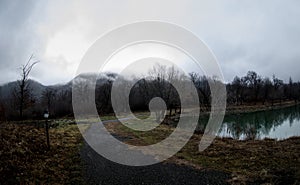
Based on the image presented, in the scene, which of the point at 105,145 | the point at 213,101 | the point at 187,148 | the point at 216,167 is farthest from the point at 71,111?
the point at 216,167

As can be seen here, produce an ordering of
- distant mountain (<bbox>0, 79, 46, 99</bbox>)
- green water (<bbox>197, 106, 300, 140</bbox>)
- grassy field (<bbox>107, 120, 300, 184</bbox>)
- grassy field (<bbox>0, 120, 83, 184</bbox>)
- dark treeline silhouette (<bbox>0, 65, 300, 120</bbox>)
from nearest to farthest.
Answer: grassy field (<bbox>0, 120, 83, 184</bbox>) → grassy field (<bbox>107, 120, 300, 184</bbox>) → green water (<bbox>197, 106, 300, 140</bbox>) → dark treeline silhouette (<bbox>0, 65, 300, 120</bbox>) → distant mountain (<bbox>0, 79, 46, 99</bbox>)

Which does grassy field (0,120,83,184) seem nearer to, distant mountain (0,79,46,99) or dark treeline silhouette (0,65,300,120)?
dark treeline silhouette (0,65,300,120)

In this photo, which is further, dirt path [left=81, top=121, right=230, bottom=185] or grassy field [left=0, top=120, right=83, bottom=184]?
dirt path [left=81, top=121, right=230, bottom=185]

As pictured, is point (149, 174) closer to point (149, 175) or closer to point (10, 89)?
point (149, 175)

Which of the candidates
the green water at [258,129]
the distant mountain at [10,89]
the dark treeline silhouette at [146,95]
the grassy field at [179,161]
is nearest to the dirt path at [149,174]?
the grassy field at [179,161]

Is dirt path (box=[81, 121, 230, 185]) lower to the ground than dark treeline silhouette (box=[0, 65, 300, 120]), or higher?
lower

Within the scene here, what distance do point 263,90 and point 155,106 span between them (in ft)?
205

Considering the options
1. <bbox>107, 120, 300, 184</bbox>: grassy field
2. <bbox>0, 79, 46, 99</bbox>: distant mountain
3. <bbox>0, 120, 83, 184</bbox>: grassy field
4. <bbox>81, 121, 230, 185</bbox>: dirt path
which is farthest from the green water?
<bbox>0, 79, 46, 99</bbox>: distant mountain

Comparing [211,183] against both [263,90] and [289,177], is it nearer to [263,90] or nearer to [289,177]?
[289,177]

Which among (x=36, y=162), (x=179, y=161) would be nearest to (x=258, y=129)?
(x=179, y=161)

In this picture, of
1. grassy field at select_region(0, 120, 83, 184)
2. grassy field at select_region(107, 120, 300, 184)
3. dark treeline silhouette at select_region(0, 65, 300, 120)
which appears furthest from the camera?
dark treeline silhouette at select_region(0, 65, 300, 120)

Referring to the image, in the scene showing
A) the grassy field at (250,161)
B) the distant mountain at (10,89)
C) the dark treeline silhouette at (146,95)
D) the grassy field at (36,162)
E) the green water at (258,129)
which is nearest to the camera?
the grassy field at (36,162)

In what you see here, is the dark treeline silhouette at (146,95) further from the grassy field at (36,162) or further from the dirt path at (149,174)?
the dirt path at (149,174)

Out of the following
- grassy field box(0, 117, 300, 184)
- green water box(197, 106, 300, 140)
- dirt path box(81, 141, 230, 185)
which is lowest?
green water box(197, 106, 300, 140)
